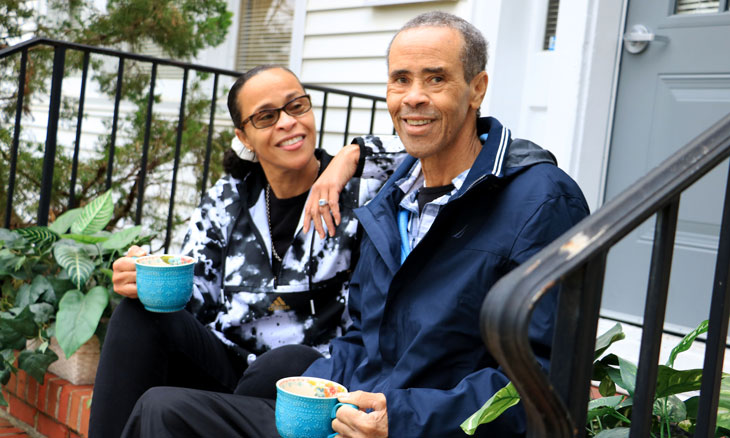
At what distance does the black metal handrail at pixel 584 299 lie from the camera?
2.92 feet

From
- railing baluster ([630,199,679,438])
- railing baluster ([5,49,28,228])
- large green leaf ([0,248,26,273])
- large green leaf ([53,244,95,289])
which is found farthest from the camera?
railing baluster ([5,49,28,228])

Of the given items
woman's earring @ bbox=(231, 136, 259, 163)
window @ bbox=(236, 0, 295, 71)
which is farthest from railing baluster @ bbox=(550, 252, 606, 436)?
window @ bbox=(236, 0, 295, 71)

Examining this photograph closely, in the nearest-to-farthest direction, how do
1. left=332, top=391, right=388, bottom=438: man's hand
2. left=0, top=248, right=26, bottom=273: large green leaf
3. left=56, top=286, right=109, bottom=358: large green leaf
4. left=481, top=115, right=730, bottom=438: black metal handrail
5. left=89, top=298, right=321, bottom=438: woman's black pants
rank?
1. left=481, top=115, right=730, bottom=438: black metal handrail
2. left=332, top=391, right=388, bottom=438: man's hand
3. left=89, top=298, right=321, bottom=438: woman's black pants
4. left=56, top=286, right=109, bottom=358: large green leaf
5. left=0, top=248, right=26, bottom=273: large green leaf

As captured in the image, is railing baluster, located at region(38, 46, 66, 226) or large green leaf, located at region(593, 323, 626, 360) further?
railing baluster, located at region(38, 46, 66, 226)

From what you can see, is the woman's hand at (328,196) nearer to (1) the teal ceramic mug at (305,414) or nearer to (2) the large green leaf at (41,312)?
(1) the teal ceramic mug at (305,414)

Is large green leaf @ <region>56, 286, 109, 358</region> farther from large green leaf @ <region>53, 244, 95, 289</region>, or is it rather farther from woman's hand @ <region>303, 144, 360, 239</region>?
woman's hand @ <region>303, 144, 360, 239</region>

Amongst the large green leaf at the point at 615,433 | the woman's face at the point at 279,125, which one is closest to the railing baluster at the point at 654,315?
the large green leaf at the point at 615,433

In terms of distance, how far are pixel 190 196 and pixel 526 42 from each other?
9.78 ft

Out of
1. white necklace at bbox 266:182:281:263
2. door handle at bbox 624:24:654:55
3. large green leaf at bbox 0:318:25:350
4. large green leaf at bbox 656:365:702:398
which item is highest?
door handle at bbox 624:24:654:55

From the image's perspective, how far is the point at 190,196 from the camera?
584 centimetres

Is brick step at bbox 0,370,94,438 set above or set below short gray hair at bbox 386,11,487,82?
below

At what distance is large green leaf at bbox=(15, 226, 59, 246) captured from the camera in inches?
117

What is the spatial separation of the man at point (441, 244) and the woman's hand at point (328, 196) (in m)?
0.23

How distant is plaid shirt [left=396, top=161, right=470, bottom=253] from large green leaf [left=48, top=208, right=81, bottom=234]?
69.2 inches
